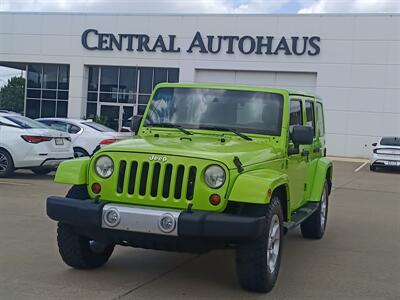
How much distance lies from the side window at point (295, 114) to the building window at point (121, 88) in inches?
1060

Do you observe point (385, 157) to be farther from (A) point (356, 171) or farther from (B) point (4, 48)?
(B) point (4, 48)

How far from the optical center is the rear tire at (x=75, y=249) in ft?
18.3

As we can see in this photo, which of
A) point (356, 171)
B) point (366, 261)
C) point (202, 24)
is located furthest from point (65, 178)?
point (202, 24)

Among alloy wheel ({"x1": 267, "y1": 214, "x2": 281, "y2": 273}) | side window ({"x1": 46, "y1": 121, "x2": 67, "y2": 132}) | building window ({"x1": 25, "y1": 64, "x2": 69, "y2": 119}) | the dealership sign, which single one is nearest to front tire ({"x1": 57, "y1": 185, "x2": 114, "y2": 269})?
alloy wheel ({"x1": 267, "y1": 214, "x2": 281, "y2": 273})

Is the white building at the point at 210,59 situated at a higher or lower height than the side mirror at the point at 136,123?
higher

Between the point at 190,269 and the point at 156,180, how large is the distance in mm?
1399

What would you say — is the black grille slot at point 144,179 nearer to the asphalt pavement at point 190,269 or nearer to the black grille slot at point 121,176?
the black grille slot at point 121,176

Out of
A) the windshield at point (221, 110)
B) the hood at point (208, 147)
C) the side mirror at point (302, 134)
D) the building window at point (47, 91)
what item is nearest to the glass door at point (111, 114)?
the building window at point (47, 91)

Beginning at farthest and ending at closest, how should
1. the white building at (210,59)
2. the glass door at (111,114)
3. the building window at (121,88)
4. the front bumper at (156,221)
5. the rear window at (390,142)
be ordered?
the glass door at (111,114) < the building window at (121,88) < the white building at (210,59) < the rear window at (390,142) < the front bumper at (156,221)

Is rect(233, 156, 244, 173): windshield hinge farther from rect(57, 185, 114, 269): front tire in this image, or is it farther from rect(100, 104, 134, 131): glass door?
rect(100, 104, 134, 131): glass door

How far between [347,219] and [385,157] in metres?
13.8

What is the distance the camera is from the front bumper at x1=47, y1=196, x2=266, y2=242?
4707 millimetres

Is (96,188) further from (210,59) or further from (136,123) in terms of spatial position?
(210,59)

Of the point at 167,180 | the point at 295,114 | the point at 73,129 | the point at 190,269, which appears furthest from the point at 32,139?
the point at 167,180
